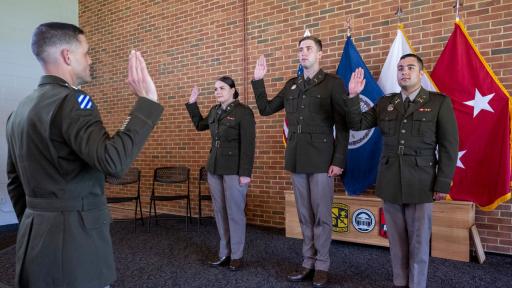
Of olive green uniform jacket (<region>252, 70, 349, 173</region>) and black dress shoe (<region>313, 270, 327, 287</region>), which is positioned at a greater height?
olive green uniform jacket (<region>252, 70, 349, 173</region>)

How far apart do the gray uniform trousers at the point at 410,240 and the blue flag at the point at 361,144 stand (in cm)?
129

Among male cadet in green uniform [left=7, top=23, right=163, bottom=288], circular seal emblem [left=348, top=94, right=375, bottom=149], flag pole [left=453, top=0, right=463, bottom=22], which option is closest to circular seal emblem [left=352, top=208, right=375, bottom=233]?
circular seal emblem [left=348, top=94, right=375, bottom=149]

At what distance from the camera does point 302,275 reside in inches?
110

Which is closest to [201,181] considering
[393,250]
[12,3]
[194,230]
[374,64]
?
[194,230]

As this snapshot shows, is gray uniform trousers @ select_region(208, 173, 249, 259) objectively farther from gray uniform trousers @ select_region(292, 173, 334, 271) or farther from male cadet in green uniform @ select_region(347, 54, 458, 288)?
male cadet in green uniform @ select_region(347, 54, 458, 288)

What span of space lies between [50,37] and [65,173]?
0.43m

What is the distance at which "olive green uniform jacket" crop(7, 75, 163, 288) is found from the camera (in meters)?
1.07

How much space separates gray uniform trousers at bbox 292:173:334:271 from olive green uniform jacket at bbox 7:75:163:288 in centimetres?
176

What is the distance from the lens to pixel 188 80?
5.45 metres

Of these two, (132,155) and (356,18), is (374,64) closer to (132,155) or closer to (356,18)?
(356,18)

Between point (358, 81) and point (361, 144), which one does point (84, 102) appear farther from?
point (361, 144)

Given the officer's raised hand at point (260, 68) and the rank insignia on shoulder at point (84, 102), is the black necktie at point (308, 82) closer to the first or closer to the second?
the officer's raised hand at point (260, 68)

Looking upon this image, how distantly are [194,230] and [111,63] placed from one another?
11.4 ft


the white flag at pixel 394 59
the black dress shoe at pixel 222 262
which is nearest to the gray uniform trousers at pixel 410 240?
the black dress shoe at pixel 222 262
